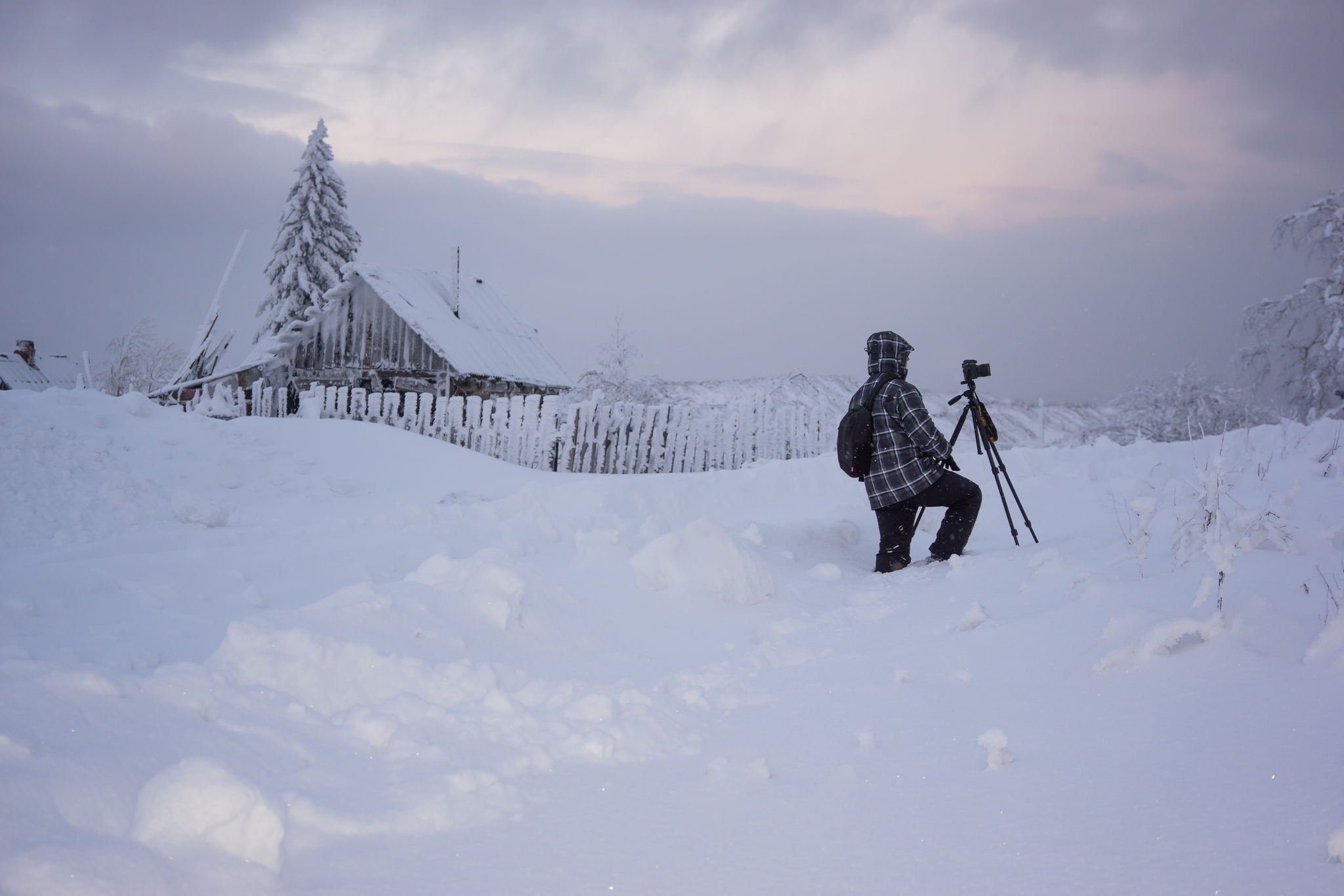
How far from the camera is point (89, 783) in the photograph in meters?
2.14

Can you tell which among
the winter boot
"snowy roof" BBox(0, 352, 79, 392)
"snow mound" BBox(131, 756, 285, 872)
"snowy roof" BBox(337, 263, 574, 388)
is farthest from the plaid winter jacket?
"snowy roof" BBox(0, 352, 79, 392)

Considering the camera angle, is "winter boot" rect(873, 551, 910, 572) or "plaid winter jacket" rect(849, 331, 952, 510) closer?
"plaid winter jacket" rect(849, 331, 952, 510)

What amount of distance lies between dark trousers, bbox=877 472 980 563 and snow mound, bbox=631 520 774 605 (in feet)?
4.81

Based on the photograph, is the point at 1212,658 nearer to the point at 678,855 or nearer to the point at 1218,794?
the point at 1218,794

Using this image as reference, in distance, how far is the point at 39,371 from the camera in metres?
34.3

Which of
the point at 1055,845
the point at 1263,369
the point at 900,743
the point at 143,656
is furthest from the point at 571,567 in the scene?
the point at 1263,369

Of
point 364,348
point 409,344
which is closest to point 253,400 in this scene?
point 364,348

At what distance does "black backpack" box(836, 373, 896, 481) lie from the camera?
237 inches

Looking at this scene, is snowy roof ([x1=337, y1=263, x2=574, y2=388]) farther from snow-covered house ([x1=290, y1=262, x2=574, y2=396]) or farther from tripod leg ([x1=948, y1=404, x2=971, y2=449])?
tripod leg ([x1=948, y1=404, x2=971, y2=449])

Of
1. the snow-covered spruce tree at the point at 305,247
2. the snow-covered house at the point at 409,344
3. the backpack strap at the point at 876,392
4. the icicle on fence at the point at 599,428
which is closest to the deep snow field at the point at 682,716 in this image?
the backpack strap at the point at 876,392

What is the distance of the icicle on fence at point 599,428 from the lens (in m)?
13.3

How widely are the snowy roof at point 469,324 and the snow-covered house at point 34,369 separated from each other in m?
21.2

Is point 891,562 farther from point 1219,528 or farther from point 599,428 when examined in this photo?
point 599,428

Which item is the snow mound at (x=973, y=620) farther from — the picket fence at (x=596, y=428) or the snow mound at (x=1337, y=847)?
the picket fence at (x=596, y=428)
